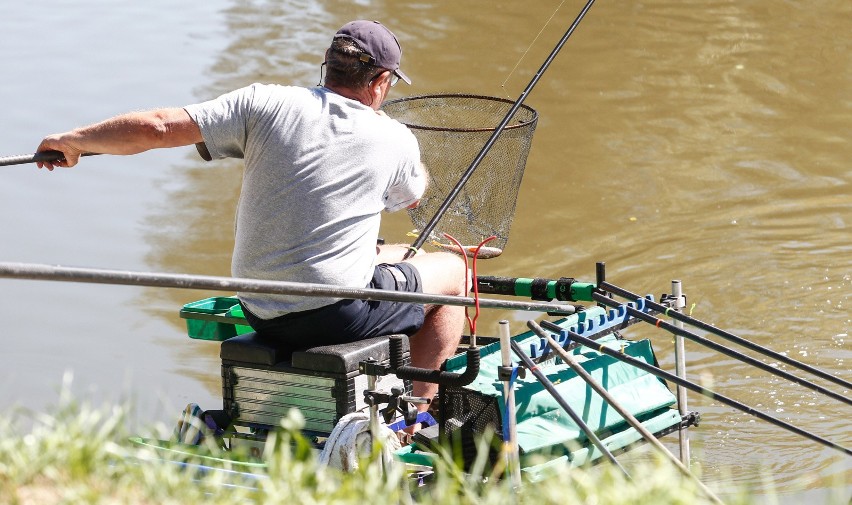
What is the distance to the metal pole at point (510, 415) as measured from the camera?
4.01m

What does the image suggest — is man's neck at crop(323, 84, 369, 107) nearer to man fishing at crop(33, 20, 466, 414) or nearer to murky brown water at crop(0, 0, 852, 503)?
man fishing at crop(33, 20, 466, 414)

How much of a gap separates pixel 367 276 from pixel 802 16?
10799mm

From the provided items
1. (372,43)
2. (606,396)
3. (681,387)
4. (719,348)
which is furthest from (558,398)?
(372,43)

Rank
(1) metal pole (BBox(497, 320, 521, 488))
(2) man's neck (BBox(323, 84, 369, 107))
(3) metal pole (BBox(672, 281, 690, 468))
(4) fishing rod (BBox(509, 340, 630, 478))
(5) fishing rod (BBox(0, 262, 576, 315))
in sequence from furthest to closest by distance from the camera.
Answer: (3) metal pole (BBox(672, 281, 690, 468))
(2) man's neck (BBox(323, 84, 369, 107))
(4) fishing rod (BBox(509, 340, 630, 478))
(1) metal pole (BBox(497, 320, 521, 488))
(5) fishing rod (BBox(0, 262, 576, 315))

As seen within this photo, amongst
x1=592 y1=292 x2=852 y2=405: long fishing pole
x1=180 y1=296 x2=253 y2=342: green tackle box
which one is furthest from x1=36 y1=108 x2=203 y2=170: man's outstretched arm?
x1=592 y1=292 x2=852 y2=405: long fishing pole

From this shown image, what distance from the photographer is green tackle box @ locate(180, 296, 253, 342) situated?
5078 mm

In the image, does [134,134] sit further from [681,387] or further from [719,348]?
[681,387]

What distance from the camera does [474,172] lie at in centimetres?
658

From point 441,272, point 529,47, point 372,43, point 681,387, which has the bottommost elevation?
point 681,387

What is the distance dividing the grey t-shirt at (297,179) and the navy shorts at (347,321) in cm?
4

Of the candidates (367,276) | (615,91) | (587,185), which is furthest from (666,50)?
(367,276)

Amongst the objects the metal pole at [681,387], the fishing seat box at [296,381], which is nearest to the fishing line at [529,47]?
the metal pole at [681,387]

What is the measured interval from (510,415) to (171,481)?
1.39m

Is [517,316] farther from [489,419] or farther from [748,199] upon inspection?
[489,419]
